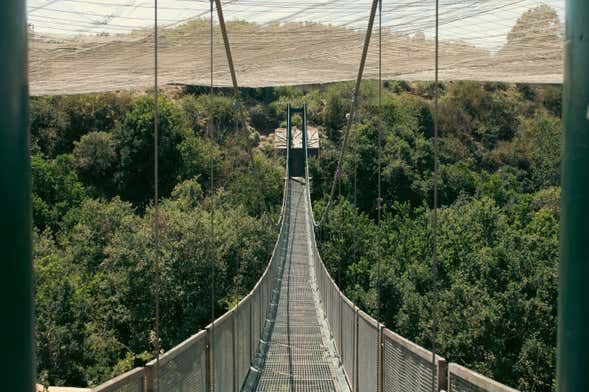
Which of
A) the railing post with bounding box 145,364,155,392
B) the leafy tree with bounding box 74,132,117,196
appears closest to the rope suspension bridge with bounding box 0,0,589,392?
the railing post with bounding box 145,364,155,392

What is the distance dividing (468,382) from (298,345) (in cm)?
583

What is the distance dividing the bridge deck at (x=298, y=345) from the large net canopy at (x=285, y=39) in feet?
10.3

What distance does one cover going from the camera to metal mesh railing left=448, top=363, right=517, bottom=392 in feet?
7.04

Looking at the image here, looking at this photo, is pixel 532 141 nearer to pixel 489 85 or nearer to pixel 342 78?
pixel 489 85

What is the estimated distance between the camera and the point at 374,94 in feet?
124

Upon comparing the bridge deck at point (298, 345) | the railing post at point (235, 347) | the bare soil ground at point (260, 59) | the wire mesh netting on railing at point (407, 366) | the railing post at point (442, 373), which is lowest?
the bridge deck at point (298, 345)

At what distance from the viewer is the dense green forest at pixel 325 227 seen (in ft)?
43.8
